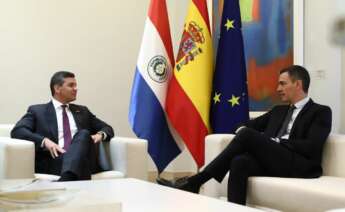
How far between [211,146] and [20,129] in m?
1.31

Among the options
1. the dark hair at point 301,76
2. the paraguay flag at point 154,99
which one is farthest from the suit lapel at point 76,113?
the dark hair at point 301,76

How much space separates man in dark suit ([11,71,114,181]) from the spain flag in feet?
2.13

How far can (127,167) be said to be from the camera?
2.91 meters

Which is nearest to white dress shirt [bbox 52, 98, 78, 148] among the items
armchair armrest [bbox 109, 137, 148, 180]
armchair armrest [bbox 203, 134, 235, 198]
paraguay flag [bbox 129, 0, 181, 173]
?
armchair armrest [bbox 109, 137, 148, 180]

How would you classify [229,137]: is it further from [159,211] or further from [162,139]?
[159,211]

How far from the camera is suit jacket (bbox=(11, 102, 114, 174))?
296 cm

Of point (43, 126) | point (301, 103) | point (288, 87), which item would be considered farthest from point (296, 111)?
point (43, 126)

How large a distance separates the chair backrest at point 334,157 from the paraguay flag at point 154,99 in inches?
49.5

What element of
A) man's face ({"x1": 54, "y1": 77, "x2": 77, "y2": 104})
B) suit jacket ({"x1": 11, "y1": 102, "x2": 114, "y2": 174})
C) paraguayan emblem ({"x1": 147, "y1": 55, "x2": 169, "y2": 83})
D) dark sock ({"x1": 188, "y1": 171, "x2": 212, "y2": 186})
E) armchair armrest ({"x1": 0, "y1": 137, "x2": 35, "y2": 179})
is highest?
paraguayan emblem ({"x1": 147, "y1": 55, "x2": 169, "y2": 83})

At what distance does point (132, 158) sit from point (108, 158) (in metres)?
0.29

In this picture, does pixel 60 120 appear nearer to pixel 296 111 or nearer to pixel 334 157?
pixel 296 111

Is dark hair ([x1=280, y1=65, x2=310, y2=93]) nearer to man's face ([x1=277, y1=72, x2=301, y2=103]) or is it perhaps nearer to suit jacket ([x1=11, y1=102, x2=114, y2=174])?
man's face ([x1=277, y1=72, x2=301, y2=103])

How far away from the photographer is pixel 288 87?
2.98 m

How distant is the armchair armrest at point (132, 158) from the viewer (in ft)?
9.56
